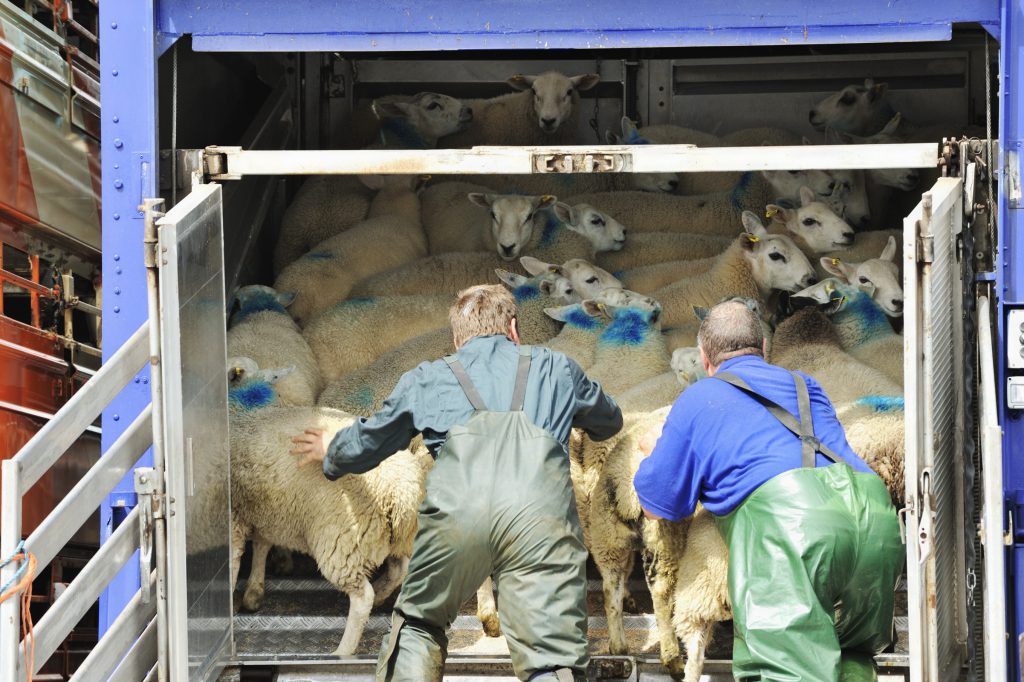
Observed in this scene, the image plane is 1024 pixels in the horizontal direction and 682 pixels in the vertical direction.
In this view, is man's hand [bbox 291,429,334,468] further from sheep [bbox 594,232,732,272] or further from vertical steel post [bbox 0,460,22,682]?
sheep [bbox 594,232,732,272]

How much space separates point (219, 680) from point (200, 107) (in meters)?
3.99

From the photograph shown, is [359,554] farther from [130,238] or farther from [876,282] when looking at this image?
[876,282]

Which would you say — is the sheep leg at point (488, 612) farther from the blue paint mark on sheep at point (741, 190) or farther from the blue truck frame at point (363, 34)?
the blue paint mark on sheep at point (741, 190)

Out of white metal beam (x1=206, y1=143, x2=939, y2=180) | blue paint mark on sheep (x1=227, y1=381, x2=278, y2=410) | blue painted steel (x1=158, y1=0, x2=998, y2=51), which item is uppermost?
blue painted steel (x1=158, y1=0, x2=998, y2=51)

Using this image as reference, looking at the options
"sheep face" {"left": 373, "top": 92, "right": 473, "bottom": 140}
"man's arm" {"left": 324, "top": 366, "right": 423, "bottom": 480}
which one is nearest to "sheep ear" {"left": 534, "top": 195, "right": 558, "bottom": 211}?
"sheep face" {"left": 373, "top": 92, "right": 473, "bottom": 140}

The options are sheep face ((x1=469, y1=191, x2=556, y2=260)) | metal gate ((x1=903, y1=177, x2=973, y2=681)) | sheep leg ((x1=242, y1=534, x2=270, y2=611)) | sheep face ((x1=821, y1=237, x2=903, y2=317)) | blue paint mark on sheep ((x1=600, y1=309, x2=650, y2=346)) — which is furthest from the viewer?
sheep face ((x1=469, y1=191, x2=556, y2=260))

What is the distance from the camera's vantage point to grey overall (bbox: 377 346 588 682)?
502 centimetres

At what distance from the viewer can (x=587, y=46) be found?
618 centimetres

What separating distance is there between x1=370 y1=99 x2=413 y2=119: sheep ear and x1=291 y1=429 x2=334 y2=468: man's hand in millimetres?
4503

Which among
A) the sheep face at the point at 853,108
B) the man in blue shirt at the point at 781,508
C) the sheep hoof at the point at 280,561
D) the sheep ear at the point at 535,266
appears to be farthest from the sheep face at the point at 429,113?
the man in blue shirt at the point at 781,508

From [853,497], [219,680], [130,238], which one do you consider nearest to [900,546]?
[853,497]

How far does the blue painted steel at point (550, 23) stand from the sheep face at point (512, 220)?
9.32 feet

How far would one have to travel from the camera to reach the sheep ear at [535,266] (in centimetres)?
862

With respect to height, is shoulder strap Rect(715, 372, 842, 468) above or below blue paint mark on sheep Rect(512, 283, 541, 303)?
below
